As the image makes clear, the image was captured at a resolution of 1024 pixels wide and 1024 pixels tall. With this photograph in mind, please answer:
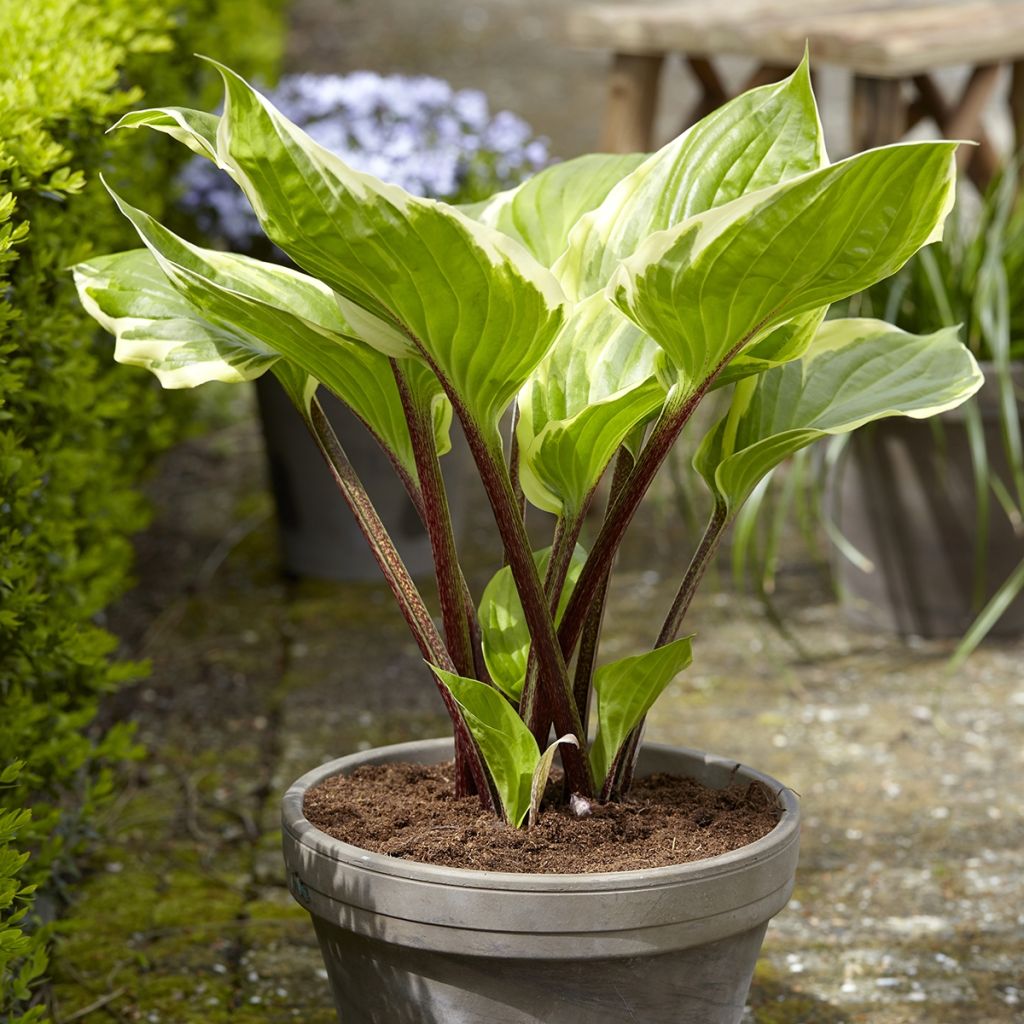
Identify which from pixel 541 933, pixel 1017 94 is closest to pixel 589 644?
pixel 541 933

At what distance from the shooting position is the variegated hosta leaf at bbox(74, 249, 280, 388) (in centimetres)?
121

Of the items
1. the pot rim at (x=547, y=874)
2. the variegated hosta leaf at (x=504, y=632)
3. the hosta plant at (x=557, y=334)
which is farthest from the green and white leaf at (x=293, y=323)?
the pot rim at (x=547, y=874)

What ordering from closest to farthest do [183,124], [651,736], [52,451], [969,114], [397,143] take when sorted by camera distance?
[183,124] → [52,451] → [651,736] → [397,143] → [969,114]

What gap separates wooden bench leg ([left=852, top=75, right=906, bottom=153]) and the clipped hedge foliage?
162cm

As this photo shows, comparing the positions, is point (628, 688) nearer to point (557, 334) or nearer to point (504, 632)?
point (504, 632)

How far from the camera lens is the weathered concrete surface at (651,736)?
1.67 m

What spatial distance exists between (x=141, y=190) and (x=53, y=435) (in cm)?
95

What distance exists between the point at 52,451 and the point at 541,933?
3.19ft

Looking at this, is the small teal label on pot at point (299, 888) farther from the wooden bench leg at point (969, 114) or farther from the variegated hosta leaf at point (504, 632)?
the wooden bench leg at point (969, 114)

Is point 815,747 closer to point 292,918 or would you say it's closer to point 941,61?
point 292,918

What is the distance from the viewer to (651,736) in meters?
2.36

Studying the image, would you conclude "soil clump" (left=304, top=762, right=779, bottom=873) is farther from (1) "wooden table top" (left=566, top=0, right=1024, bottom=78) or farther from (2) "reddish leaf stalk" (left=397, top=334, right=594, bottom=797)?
(1) "wooden table top" (left=566, top=0, right=1024, bottom=78)

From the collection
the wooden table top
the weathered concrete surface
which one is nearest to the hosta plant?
the weathered concrete surface

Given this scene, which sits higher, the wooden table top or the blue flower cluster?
the wooden table top
